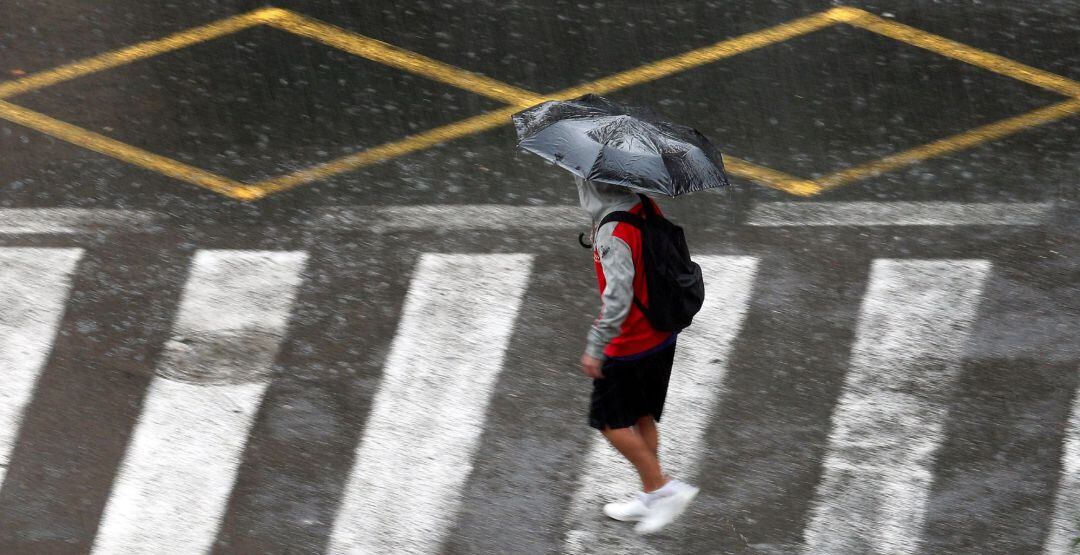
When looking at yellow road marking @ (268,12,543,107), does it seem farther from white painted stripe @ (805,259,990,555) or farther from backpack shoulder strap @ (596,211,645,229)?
backpack shoulder strap @ (596,211,645,229)

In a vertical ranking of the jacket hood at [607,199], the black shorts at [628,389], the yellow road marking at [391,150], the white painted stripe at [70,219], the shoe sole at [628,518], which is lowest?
the shoe sole at [628,518]

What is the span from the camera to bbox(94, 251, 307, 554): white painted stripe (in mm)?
6754

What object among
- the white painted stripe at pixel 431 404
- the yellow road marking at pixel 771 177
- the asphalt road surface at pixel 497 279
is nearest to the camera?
the white painted stripe at pixel 431 404

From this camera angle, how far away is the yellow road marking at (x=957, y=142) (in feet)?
29.8

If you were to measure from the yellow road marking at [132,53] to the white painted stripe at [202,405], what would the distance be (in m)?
2.60

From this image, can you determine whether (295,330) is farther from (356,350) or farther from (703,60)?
(703,60)

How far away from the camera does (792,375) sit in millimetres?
7551

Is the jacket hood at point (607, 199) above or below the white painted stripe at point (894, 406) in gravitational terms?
above

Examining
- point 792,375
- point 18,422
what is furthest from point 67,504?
point 792,375

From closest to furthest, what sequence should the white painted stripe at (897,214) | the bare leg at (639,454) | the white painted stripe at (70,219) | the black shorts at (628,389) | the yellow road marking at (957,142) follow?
the black shorts at (628,389)
the bare leg at (639,454)
the white painted stripe at (897,214)
the white painted stripe at (70,219)
the yellow road marking at (957,142)

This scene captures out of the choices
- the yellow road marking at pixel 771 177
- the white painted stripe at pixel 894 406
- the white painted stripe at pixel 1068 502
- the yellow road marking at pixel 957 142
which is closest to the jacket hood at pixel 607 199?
the white painted stripe at pixel 894 406

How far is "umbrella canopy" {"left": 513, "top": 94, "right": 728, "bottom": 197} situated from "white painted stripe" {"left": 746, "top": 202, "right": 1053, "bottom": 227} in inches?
99.1

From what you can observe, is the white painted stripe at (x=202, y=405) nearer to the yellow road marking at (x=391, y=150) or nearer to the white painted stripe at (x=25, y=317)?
the white painted stripe at (x=25, y=317)

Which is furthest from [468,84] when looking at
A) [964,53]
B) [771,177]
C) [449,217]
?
[964,53]
